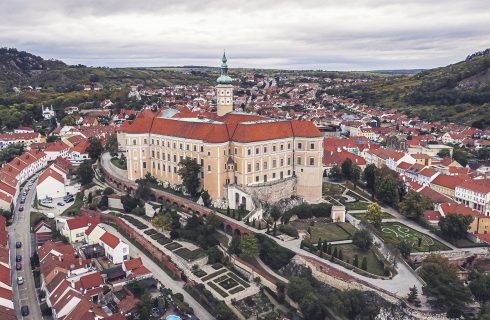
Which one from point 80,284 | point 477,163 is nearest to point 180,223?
point 80,284

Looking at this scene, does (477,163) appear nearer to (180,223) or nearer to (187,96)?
(180,223)

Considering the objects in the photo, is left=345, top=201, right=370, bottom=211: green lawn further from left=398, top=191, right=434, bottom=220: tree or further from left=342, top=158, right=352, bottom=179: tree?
left=342, top=158, right=352, bottom=179: tree

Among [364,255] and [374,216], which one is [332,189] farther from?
[364,255]

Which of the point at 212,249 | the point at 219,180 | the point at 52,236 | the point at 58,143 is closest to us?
the point at 212,249

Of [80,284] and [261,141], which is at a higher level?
[261,141]

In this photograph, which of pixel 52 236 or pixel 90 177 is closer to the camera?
pixel 52 236

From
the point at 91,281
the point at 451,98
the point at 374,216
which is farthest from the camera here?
the point at 451,98

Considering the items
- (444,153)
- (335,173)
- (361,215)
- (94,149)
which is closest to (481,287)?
(361,215)

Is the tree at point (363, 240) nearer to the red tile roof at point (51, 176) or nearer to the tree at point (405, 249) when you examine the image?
the tree at point (405, 249)
